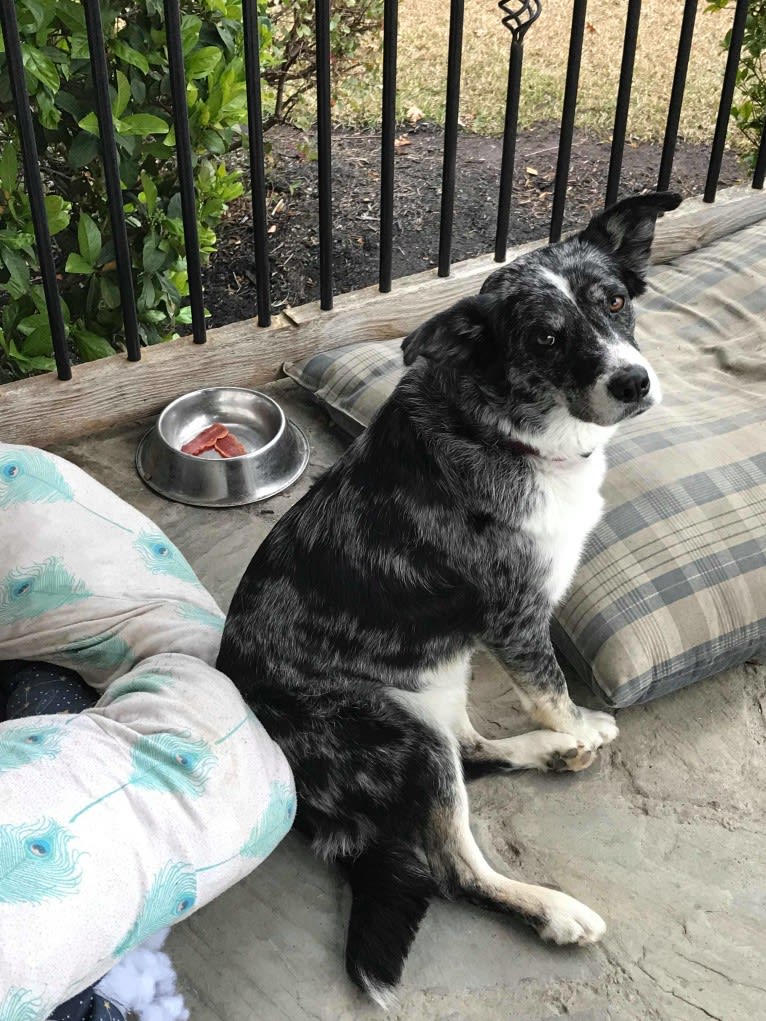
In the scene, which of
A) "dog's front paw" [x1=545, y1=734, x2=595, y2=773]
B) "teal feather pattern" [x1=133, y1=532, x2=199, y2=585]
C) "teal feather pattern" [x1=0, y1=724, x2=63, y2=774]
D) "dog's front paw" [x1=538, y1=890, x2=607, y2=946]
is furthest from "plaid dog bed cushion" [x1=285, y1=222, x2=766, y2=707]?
"teal feather pattern" [x1=0, y1=724, x2=63, y2=774]

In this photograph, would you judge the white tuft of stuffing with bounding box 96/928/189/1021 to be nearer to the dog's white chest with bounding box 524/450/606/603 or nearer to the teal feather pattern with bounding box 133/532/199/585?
the teal feather pattern with bounding box 133/532/199/585

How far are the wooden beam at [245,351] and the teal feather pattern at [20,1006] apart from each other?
2353mm

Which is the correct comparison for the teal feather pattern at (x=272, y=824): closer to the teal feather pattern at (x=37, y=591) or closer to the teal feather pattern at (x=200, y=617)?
the teal feather pattern at (x=200, y=617)

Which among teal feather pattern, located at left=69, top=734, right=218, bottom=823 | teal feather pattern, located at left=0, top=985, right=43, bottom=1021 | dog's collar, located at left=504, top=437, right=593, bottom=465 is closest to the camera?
teal feather pattern, located at left=0, top=985, right=43, bottom=1021

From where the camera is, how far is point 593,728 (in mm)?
2916

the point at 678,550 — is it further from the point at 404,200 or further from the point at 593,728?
the point at 404,200

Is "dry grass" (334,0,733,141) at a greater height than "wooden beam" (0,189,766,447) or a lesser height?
greater

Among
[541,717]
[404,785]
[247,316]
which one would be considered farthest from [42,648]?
[247,316]

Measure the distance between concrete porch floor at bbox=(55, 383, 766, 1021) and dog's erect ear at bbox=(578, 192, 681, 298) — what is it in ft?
4.15

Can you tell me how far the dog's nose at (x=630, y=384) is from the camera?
2402 mm

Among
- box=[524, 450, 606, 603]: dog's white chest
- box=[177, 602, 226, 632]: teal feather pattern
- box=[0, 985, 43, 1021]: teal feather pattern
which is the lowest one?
box=[177, 602, 226, 632]: teal feather pattern

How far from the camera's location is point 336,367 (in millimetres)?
4113

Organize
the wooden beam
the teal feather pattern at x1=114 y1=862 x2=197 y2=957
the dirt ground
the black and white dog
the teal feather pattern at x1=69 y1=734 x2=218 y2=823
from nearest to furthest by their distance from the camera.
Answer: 1. the teal feather pattern at x1=114 y1=862 x2=197 y2=957
2. the teal feather pattern at x1=69 y1=734 x2=218 y2=823
3. the black and white dog
4. the wooden beam
5. the dirt ground

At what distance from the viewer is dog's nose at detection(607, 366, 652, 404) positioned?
7.88ft
